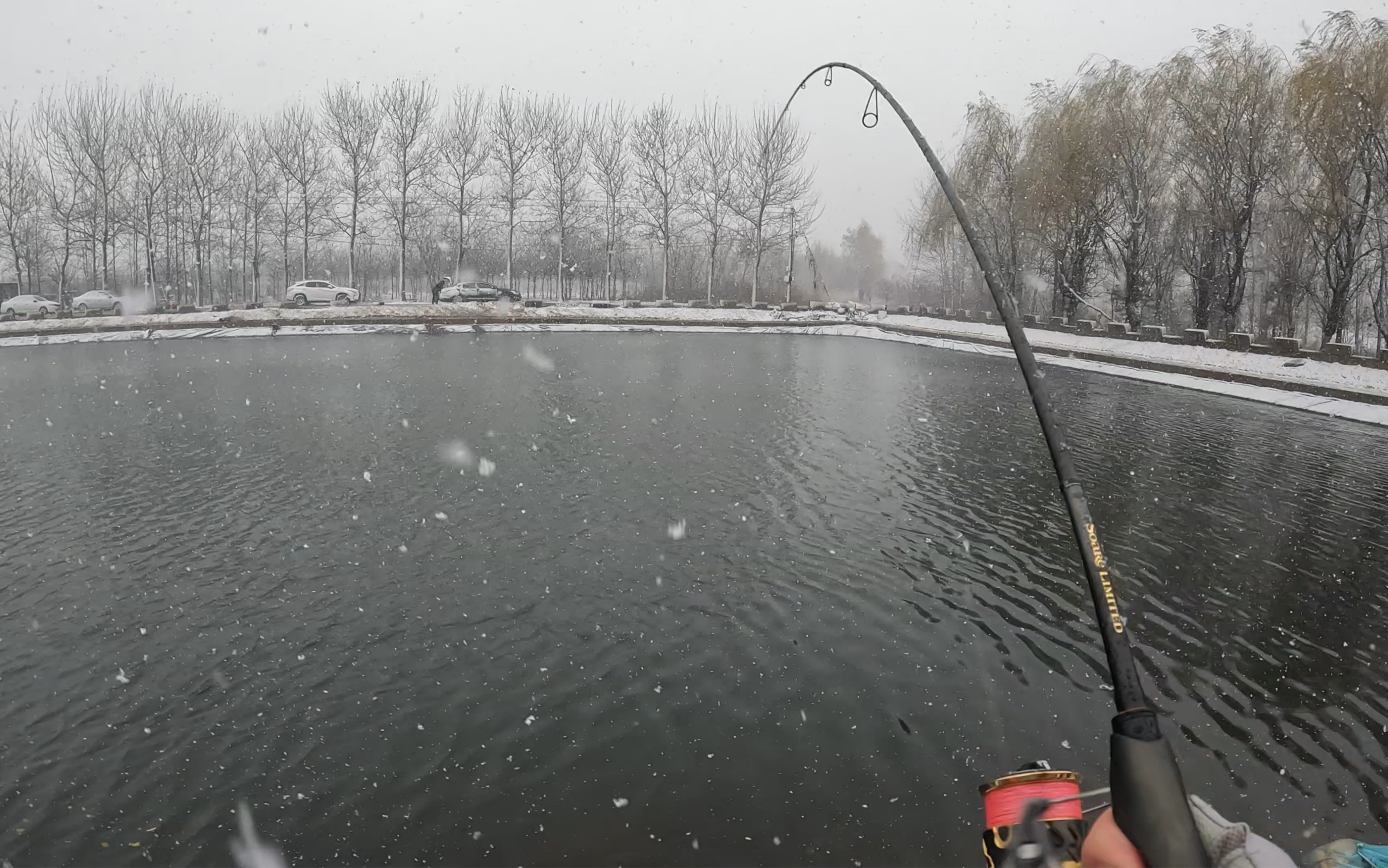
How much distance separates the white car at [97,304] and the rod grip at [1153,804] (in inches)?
2104

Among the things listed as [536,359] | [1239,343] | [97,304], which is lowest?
[536,359]

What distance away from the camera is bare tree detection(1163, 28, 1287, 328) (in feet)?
103

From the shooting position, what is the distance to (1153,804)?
2.28m

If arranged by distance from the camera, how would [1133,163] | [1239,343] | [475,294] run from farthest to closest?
[475,294] → [1133,163] → [1239,343]

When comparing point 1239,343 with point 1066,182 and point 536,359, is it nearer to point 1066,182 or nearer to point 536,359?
point 1066,182

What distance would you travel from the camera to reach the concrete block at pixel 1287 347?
2728 centimetres

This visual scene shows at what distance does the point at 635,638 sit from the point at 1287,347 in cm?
2967

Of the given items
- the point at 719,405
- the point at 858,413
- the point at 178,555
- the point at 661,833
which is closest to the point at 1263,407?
the point at 858,413

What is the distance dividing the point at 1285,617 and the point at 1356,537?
12.9ft

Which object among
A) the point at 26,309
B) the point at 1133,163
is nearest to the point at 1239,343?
the point at 1133,163

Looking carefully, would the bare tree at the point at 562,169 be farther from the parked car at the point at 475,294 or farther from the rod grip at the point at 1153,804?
the rod grip at the point at 1153,804

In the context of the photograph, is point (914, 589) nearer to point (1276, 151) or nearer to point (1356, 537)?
point (1356, 537)

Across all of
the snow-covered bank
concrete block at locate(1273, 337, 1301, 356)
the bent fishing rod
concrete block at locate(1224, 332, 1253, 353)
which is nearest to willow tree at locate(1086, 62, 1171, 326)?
the snow-covered bank

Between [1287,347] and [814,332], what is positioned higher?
[814,332]
